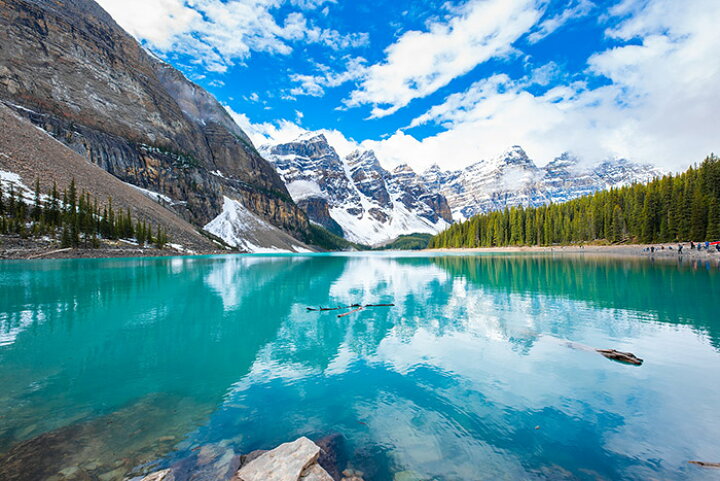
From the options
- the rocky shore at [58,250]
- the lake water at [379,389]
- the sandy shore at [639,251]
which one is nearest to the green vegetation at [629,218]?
the sandy shore at [639,251]

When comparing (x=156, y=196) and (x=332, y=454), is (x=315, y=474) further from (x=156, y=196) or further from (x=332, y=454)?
(x=156, y=196)

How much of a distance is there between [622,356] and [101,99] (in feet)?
567

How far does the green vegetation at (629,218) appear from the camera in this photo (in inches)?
2393

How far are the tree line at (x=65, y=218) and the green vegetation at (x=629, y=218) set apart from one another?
11580cm

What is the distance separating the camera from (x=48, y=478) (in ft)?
17.7

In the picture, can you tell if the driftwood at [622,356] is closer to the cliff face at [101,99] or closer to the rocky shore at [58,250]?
the rocky shore at [58,250]

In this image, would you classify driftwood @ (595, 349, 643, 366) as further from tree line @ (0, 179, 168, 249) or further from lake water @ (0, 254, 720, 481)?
tree line @ (0, 179, 168, 249)

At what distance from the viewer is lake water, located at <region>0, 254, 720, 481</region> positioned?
6340mm

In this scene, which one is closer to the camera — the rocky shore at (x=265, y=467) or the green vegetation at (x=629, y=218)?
the rocky shore at (x=265, y=467)

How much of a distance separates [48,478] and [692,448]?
12.1 metres

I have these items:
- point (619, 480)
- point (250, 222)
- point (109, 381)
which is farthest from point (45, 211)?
point (250, 222)

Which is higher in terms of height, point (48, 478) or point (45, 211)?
point (45, 211)

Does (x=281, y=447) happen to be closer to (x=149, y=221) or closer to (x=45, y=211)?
(x=45, y=211)

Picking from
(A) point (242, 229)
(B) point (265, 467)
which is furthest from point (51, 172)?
(B) point (265, 467)
